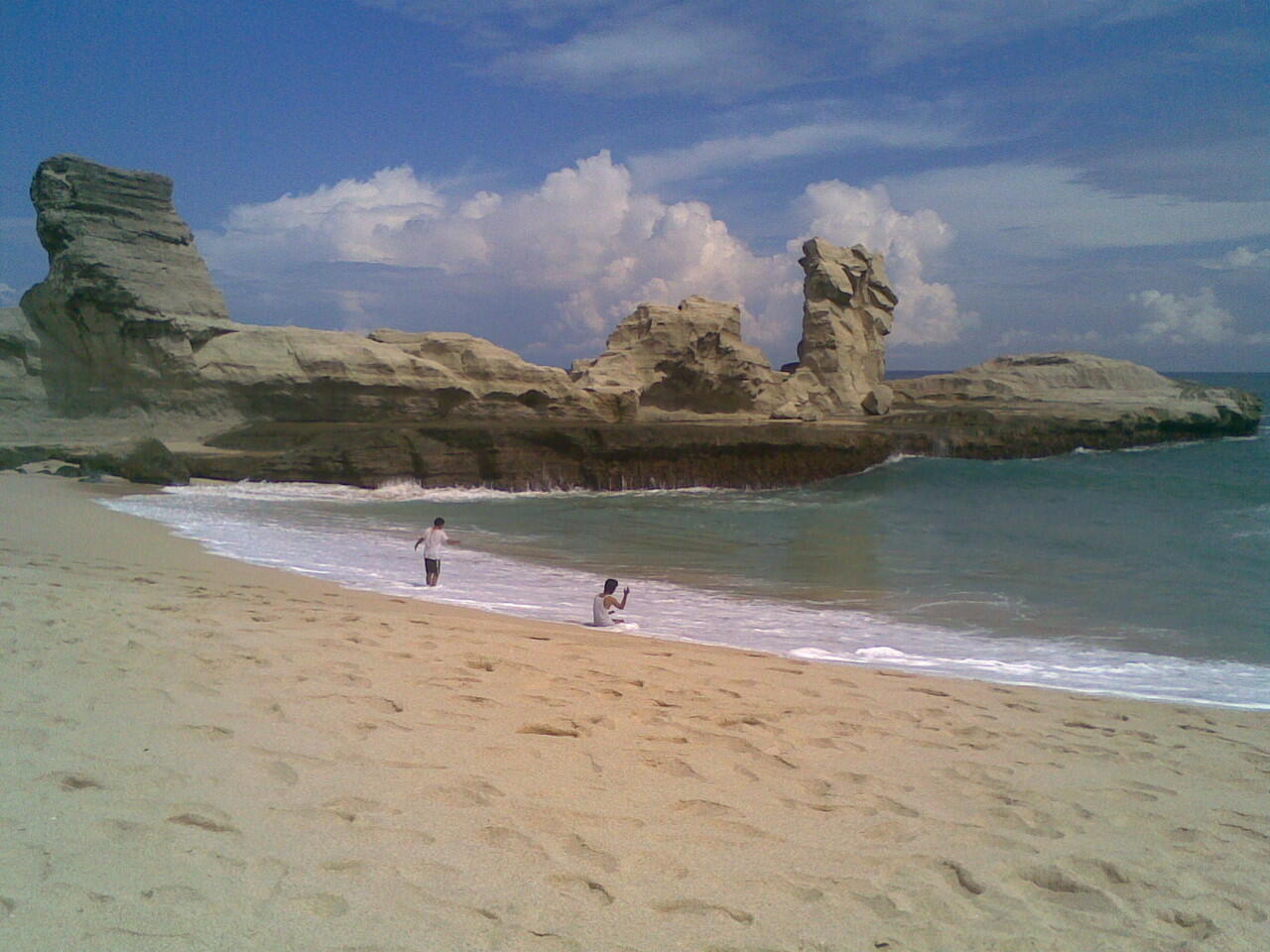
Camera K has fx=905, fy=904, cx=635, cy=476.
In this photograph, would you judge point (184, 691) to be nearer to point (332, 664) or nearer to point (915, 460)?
point (332, 664)

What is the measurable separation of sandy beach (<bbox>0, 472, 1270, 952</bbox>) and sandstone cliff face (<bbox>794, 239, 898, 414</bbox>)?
3353 centimetres

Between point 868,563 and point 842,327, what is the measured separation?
93.5 ft

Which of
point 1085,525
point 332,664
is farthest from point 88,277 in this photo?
point 1085,525

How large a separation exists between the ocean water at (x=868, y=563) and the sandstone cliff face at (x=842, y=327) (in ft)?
55.3

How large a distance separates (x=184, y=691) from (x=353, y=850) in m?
1.70

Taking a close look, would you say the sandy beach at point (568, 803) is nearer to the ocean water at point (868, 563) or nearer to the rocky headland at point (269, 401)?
the ocean water at point (868, 563)

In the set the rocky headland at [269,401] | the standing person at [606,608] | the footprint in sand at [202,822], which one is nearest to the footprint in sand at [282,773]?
the footprint in sand at [202,822]

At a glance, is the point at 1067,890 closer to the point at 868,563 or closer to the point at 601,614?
the point at 601,614

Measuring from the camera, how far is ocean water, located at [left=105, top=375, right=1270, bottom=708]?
23.8 ft

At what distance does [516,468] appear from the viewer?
2080 cm

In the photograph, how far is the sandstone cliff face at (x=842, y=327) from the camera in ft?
125

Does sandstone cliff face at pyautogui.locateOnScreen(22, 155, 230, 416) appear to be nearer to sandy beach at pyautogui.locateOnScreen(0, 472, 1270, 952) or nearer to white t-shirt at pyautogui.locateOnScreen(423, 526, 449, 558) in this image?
white t-shirt at pyautogui.locateOnScreen(423, 526, 449, 558)

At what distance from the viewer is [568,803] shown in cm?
310

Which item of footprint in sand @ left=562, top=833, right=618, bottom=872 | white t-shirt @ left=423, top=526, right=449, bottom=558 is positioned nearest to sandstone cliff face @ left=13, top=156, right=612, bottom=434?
white t-shirt @ left=423, top=526, right=449, bottom=558
